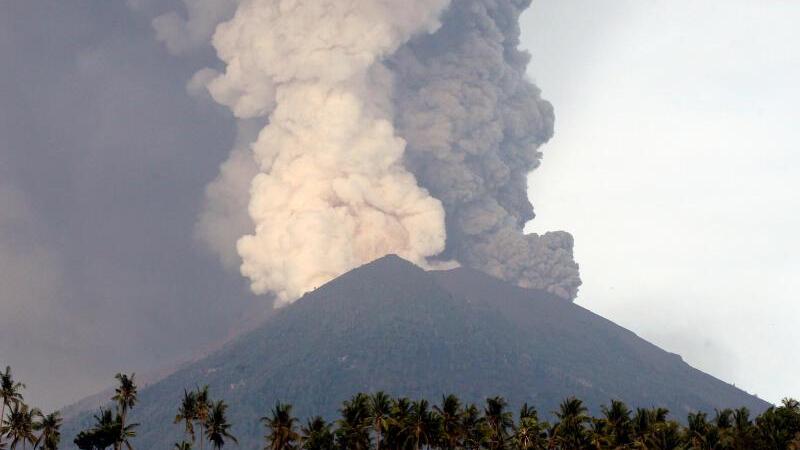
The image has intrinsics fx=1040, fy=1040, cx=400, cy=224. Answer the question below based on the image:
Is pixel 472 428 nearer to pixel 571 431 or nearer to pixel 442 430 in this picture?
pixel 442 430

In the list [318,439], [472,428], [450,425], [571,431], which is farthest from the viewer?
[472,428]

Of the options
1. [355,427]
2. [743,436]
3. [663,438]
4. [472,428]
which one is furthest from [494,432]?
[743,436]

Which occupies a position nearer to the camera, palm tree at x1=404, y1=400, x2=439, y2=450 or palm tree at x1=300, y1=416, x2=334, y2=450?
palm tree at x1=404, y1=400, x2=439, y2=450

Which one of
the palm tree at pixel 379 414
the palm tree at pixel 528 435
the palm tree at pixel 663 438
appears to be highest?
the palm tree at pixel 379 414

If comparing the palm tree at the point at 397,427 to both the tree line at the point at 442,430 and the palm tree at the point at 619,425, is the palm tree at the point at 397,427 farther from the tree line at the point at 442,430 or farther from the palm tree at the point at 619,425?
the palm tree at the point at 619,425

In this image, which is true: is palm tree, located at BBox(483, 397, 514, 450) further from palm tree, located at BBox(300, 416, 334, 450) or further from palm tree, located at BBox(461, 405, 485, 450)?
palm tree, located at BBox(300, 416, 334, 450)

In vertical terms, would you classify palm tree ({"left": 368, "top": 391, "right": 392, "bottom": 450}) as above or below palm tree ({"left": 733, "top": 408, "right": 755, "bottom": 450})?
above

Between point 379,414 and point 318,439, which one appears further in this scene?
point 379,414

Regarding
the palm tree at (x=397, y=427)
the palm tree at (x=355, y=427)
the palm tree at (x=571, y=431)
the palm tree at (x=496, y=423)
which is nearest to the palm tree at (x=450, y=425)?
the palm tree at (x=496, y=423)

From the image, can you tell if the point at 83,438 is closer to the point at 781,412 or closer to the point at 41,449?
the point at 41,449

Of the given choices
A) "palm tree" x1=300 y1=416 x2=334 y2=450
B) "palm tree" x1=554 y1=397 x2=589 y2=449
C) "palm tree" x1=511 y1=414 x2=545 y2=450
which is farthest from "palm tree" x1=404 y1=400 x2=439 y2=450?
"palm tree" x1=554 y1=397 x2=589 y2=449

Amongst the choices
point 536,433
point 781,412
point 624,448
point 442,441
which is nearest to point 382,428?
point 442,441
